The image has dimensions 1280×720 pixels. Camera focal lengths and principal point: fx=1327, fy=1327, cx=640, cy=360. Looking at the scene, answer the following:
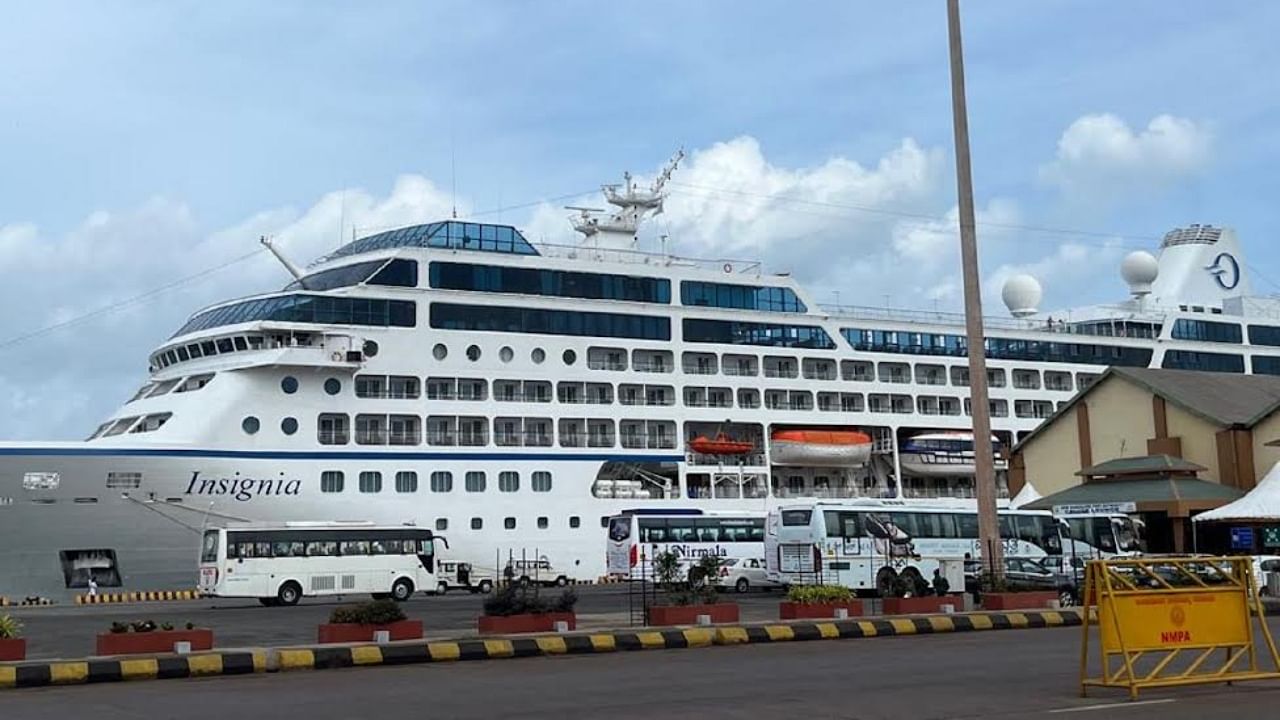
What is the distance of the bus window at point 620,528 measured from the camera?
41.5m

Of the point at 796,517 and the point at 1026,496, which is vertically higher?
the point at 1026,496

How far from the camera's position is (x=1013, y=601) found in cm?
2469

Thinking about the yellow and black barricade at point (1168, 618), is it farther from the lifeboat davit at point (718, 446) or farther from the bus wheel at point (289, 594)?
the lifeboat davit at point (718, 446)

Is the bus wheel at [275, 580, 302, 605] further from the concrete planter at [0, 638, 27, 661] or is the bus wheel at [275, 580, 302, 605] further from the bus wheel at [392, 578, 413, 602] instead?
the concrete planter at [0, 638, 27, 661]

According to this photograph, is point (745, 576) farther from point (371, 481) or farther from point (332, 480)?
point (332, 480)

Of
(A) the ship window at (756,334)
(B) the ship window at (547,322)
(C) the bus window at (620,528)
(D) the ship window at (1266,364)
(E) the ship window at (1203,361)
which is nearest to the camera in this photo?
(C) the bus window at (620,528)

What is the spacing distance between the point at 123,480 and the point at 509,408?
12.5 m

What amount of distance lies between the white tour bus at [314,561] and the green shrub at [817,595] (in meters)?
16.3

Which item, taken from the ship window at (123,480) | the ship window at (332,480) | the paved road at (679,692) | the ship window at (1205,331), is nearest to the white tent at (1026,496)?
the ship window at (332,480)

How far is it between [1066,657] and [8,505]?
29211 millimetres

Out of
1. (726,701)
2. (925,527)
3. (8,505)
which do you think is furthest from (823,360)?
(726,701)

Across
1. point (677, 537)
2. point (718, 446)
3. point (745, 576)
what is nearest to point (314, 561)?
point (677, 537)

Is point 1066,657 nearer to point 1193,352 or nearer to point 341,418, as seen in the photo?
point 341,418

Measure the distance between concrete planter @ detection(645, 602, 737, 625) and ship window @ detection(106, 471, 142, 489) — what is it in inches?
802
